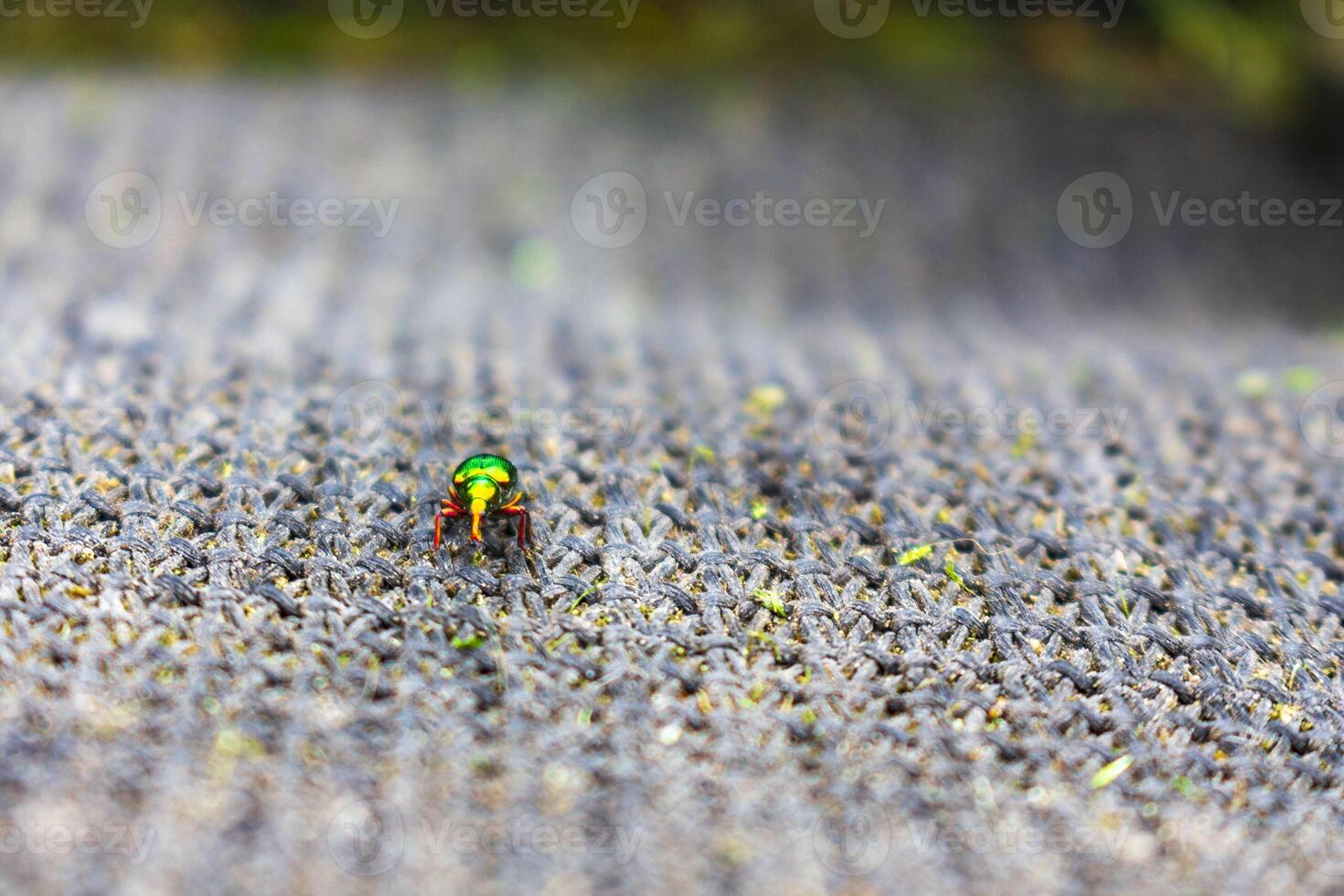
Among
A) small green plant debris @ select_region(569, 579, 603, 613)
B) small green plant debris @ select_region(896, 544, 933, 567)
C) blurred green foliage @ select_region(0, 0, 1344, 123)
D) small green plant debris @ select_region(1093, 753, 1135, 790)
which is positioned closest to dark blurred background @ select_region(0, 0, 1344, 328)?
blurred green foliage @ select_region(0, 0, 1344, 123)

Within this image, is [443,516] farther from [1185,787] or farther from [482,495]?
[1185,787]

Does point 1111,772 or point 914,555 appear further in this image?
point 914,555

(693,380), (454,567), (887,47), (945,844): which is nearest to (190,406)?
(454,567)

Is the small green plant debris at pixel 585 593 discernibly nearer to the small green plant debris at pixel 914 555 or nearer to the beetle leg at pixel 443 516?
the beetle leg at pixel 443 516

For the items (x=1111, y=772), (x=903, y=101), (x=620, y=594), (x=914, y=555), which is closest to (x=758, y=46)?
(x=903, y=101)

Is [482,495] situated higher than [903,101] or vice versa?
[903,101]

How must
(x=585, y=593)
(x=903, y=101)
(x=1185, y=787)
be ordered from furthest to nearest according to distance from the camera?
(x=903, y=101), (x=585, y=593), (x=1185, y=787)

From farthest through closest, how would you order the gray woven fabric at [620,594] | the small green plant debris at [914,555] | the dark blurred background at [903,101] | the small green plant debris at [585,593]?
the dark blurred background at [903,101] < the small green plant debris at [914,555] < the small green plant debris at [585,593] < the gray woven fabric at [620,594]

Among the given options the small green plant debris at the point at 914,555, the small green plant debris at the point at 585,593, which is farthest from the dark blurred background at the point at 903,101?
the small green plant debris at the point at 585,593
